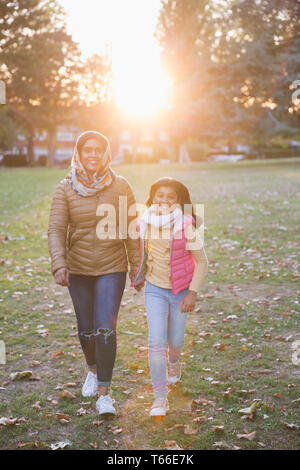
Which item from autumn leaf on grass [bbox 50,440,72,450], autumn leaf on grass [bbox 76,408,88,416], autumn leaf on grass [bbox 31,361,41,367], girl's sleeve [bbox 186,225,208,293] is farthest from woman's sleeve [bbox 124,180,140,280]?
autumn leaf on grass [bbox 31,361,41,367]

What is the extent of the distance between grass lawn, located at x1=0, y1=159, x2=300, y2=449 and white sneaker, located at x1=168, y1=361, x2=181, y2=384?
0.25 ft

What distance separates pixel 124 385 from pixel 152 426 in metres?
0.92

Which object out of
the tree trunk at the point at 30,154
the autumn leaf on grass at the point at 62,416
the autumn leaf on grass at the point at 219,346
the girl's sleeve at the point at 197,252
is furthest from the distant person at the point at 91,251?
the tree trunk at the point at 30,154

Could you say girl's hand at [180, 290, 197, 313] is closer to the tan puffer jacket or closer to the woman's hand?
the tan puffer jacket

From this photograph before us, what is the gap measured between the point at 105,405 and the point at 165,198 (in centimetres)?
184

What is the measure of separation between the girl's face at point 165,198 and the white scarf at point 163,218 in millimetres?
56

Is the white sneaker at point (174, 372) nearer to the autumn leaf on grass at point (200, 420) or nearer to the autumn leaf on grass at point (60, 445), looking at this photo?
the autumn leaf on grass at point (200, 420)

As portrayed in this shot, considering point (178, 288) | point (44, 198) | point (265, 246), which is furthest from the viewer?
point (44, 198)

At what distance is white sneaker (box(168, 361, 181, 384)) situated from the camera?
501 cm

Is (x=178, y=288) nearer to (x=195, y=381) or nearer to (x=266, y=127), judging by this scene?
(x=195, y=381)

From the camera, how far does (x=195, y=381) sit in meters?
5.17

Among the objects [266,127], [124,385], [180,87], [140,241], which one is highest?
[180,87]
